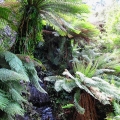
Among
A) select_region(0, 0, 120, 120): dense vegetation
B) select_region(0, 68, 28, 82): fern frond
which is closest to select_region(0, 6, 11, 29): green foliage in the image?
select_region(0, 0, 120, 120): dense vegetation

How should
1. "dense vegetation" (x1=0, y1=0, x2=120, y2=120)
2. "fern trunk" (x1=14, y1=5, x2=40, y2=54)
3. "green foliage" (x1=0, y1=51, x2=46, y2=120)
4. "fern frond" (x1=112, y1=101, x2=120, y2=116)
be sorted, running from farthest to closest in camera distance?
1. "fern frond" (x1=112, y1=101, x2=120, y2=116)
2. "fern trunk" (x1=14, y1=5, x2=40, y2=54)
3. "dense vegetation" (x1=0, y1=0, x2=120, y2=120)
4. "green foliage" (x1=0, y1=51, x2=46, y2=120)

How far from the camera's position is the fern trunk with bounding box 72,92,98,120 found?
3021 mm

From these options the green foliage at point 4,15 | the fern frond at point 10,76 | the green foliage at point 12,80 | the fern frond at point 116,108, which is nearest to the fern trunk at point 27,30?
the green foliage at point 4,15

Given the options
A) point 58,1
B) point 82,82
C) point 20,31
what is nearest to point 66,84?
point 82,82

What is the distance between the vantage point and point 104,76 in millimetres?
3561

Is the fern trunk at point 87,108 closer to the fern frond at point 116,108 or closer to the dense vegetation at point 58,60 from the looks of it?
the dense vegetation at point 58,60

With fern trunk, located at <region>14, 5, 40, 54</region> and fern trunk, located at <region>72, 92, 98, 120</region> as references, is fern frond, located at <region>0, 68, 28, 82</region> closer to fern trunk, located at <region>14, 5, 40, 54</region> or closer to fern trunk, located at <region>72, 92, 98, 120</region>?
fern trunk, located at <region>14, 5, 40, 54</region>

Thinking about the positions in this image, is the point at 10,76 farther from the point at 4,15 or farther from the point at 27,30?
the point at 27,30

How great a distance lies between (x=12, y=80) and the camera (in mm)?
1828

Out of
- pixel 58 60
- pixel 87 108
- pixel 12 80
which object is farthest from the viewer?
pixel 58 60

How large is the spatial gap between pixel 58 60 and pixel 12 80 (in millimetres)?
2462

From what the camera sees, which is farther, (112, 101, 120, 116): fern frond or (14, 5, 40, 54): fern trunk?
(112, 101, 120, 116): fern frond

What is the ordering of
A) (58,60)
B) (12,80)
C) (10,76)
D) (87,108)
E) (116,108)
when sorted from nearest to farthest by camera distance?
(10,76), (12,80), (116,108), (87,108), (58,60)

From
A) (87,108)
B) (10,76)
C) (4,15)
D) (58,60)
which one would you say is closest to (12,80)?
(10,76)
